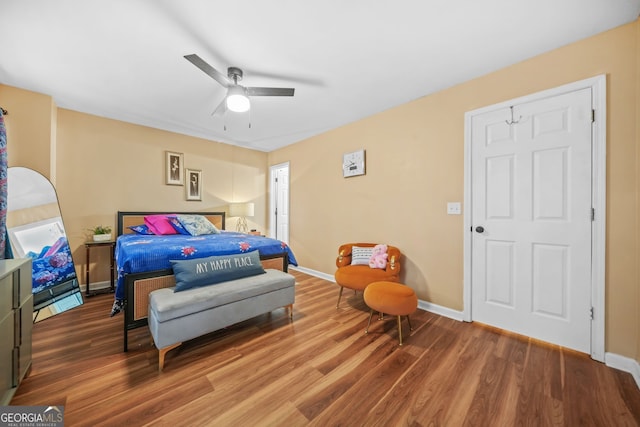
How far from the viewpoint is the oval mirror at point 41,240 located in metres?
2.40

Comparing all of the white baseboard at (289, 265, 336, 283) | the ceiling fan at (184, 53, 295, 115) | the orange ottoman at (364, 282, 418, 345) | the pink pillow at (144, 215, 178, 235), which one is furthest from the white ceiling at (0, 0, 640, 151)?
the white baseboard at (289, 265, 336, 283)

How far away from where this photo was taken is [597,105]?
71.1 inches

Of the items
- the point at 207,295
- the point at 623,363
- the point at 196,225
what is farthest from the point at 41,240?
the point at 623,363

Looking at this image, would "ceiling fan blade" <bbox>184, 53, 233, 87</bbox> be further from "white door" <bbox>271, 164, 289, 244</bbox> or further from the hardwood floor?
"white door" <bbox>271, 164, 289, 244</bbox>

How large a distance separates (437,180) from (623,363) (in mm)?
1960

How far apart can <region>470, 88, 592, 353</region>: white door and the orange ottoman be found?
2.76 ft

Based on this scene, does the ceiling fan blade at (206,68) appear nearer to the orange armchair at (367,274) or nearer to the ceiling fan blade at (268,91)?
the ceiling fan blade at (268,91)

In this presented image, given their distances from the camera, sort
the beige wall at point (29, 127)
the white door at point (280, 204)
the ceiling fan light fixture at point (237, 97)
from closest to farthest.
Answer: the ceiling fan light fixture at point (237, 97) < the beige wall at point (29, 127) < the white door at point (280, 204)

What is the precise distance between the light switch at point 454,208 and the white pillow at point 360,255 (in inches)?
40.4

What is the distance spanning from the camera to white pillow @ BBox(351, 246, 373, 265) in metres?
2.97

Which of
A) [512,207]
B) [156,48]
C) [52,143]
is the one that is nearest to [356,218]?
[512,207]

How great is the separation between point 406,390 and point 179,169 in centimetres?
433

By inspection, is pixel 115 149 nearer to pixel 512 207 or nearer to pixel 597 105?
pixel 512 207

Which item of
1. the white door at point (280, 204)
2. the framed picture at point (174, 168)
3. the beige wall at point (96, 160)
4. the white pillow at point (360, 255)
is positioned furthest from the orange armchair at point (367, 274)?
the framed picture at point (174, 168)
